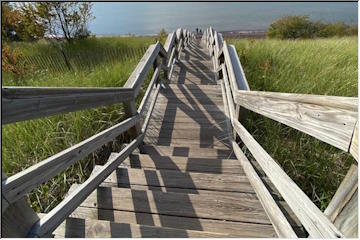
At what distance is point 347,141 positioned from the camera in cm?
78

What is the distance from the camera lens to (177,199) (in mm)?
1823

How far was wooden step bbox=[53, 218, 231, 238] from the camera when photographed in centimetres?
143

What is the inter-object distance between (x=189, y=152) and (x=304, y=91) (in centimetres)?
188

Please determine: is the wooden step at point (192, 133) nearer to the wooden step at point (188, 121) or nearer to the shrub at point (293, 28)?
the wooden step at point (188, 121)

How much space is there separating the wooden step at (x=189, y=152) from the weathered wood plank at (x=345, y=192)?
186cm

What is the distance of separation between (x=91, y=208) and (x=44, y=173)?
749 millimetres

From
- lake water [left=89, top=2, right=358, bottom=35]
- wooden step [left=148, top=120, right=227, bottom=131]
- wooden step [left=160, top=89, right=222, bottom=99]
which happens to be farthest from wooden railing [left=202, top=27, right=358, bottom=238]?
lake water [left=89, top=2, right=358, bottom=35]

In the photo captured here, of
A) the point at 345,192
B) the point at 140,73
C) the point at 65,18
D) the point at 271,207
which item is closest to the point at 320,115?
the point at 345,192

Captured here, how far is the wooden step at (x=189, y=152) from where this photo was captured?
283 cm

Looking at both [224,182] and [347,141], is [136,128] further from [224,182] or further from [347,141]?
[347,141]

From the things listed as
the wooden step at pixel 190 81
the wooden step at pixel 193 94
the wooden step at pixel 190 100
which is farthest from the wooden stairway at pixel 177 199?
the wooden step at pixel 190 81

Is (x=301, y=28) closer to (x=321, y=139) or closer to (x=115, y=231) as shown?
(x=321, y=139)

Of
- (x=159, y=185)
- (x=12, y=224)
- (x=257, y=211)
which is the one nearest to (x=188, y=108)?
(x=159, y=185)

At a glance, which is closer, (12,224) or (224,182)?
(12,224)
